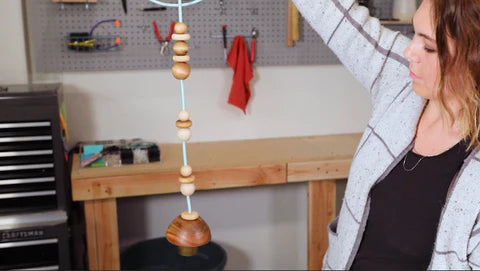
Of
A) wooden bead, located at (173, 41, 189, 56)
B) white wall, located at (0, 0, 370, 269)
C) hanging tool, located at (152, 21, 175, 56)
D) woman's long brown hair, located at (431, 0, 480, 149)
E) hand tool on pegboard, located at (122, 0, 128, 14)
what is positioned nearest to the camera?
wooden bead, located at (173, 41, 189, 56)

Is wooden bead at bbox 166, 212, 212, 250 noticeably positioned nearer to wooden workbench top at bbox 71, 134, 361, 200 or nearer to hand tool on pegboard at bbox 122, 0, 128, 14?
wooden workbench top at bbox 71, 134, 361, 200

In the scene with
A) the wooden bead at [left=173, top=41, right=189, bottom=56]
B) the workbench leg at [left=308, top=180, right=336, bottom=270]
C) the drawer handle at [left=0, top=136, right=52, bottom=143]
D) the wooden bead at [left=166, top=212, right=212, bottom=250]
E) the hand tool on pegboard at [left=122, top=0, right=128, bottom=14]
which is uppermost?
the hand tool on pegboard at [left=122, top=0, right=128, bottom=14]

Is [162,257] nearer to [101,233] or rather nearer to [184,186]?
[101,233]

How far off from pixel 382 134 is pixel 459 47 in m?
0.24

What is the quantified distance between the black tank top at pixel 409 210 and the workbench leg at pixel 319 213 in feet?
2.67

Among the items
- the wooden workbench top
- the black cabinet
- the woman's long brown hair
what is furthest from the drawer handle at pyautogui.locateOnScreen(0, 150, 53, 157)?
the woman's long brown hair

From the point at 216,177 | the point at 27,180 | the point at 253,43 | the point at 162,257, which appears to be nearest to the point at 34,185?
the point at 27,180

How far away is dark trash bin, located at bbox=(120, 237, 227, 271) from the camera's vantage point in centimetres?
210

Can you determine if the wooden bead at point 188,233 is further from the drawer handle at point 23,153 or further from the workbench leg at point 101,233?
the workbench leg at point 101,233

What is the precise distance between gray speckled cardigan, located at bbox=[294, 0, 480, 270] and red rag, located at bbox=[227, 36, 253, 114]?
97cm

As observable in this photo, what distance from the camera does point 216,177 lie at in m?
1.79

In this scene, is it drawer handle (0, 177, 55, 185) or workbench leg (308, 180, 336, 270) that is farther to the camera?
workbench leg (308, 180, 336, 270)

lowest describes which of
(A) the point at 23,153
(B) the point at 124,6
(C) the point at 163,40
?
(A) the point at 23,153

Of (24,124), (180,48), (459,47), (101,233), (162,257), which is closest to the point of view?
(180,48)
